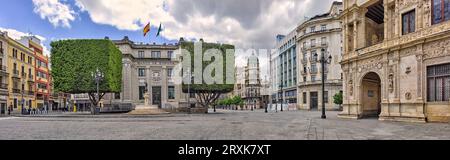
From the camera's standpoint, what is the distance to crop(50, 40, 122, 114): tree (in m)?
32.4

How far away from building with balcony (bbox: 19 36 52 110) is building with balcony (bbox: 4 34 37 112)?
71cm

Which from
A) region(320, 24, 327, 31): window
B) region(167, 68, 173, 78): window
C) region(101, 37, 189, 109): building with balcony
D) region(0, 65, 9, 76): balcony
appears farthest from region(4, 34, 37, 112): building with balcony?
region(320, 24, 327, 31): window

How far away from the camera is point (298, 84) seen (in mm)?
54188

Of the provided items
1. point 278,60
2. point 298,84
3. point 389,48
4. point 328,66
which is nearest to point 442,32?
point 389,48

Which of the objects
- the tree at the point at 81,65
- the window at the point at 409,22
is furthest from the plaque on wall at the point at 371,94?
the tree at the point at 81,65

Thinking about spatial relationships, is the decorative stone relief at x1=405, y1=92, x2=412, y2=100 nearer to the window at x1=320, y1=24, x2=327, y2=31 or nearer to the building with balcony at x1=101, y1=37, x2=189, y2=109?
the window at x1=320, y1=24, x2=327, y2=31

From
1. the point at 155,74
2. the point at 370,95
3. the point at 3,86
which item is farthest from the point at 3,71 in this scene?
the point at 370,95

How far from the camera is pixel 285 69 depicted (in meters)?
64.9

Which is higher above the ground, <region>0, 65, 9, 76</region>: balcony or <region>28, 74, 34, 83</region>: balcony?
<region>0, 65, 9, 76</region>: balcony

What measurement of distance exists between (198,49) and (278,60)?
44052 millimetres

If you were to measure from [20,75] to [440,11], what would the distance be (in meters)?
57.5

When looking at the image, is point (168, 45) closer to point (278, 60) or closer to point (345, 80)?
point (278, 60)

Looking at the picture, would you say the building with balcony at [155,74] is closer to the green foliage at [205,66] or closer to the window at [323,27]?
the green foliage at [205,66]

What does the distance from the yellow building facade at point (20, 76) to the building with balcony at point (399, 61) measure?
152ft
